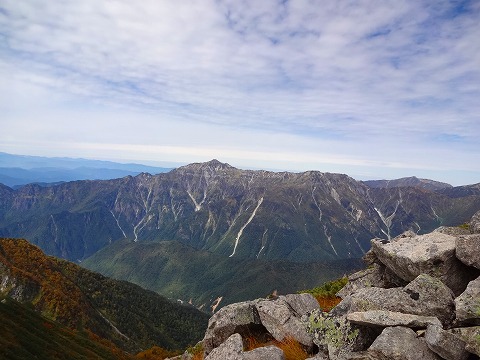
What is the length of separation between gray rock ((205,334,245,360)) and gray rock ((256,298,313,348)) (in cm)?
207

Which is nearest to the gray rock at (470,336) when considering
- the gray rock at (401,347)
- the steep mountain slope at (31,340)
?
the gray rock at (401,347)

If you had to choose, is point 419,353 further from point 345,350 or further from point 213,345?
point 213,345

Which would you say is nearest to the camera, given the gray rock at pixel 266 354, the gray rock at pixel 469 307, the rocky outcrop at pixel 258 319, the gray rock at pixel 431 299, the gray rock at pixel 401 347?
the gray rock at pixel 401 347

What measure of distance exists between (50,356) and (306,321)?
114142mm

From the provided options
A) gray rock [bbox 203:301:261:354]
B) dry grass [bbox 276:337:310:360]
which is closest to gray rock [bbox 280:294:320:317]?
gray rock [bbox 203:301:261:354]

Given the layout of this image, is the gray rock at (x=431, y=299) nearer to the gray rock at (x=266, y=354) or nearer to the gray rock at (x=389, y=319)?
the gray rock at (x=389, y=319)

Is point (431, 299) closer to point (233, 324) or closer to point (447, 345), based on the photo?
point (447, 345)

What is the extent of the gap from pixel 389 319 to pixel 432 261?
4914mm

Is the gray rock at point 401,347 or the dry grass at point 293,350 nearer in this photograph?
the gray rock at point 401,347

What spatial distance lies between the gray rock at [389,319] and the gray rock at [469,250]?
433cm

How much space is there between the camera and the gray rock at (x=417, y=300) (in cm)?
1248

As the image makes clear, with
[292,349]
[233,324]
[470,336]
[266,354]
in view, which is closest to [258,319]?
[233,324]

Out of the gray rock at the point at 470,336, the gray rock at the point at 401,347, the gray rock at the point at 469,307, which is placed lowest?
the gray rock at the point at 401,347

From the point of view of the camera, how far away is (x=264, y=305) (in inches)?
718
